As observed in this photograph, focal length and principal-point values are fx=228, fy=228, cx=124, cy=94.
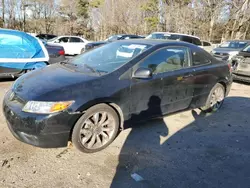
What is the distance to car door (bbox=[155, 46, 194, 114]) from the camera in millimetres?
3791

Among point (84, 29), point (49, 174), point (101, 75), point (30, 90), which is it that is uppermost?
point (84, 29)

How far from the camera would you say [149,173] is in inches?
110

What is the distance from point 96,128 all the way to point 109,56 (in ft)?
4.46

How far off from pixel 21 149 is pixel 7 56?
12.9ft

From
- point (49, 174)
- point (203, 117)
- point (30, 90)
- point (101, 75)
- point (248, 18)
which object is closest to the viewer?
point (49, 174)

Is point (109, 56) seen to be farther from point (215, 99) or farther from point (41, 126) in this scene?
point (215, 99)

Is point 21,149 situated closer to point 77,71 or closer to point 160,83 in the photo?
point 77,71

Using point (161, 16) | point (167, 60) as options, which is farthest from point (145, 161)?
point (161, 16)

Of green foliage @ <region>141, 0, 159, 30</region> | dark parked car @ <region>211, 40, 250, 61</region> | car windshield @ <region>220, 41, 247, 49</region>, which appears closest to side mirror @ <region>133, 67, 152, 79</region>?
dark parked car @ <region>211, 40, 250, 61</region>

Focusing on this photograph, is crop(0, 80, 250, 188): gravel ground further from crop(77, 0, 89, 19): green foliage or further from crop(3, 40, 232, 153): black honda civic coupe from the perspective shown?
crop(77, 0, 89, 19): green foliage

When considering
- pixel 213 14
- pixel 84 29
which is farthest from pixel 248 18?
pixel 84 29

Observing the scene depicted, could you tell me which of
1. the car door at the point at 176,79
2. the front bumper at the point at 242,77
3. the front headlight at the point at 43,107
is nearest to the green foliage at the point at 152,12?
the front bumper at the point at 242,77

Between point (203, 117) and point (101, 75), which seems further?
point (203, 117)

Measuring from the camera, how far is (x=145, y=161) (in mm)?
3045
